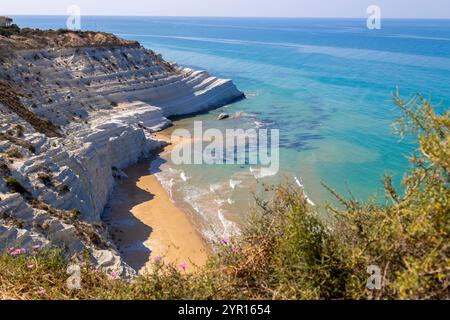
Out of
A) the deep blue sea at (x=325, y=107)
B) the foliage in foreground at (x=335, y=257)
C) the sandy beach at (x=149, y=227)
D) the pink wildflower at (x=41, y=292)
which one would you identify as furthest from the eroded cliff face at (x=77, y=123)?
the foliage in foreground at (x=335, y=257)

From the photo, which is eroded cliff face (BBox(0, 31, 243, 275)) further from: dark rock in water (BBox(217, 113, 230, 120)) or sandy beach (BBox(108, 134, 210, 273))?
dark rock in water (BBox(217, 113, 230, 120))

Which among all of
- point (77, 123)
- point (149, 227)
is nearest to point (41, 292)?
point (149, 227)

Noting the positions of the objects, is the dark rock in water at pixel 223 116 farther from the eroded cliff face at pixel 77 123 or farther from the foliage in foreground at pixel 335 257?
the foliage in foreground at pixel 335 257
